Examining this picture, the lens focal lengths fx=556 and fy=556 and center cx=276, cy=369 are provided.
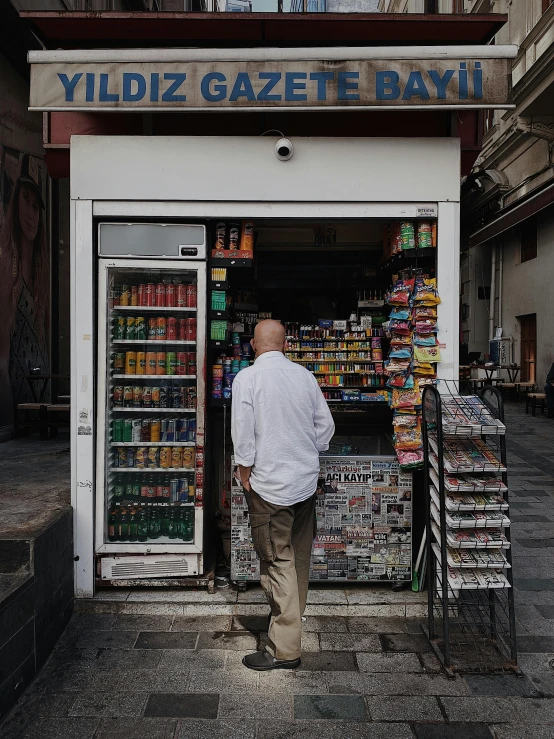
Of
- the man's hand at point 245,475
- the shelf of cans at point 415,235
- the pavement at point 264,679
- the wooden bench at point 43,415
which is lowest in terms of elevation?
the pavement at point 264,679

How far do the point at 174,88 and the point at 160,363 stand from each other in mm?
1999

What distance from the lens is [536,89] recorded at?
14.1 meters

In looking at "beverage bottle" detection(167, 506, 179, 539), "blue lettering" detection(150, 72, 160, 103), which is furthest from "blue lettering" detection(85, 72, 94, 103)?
"beverage bottle" detection(167, 506, 179, 539)

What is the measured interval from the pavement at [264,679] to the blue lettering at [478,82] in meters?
3.55

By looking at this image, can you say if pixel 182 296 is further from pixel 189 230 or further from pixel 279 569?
pixel 279 569

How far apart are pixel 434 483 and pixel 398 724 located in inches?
52.6

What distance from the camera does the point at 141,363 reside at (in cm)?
445

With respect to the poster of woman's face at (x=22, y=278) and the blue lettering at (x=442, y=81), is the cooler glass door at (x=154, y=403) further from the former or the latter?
the poster of woman's face at (x=22, y=278)

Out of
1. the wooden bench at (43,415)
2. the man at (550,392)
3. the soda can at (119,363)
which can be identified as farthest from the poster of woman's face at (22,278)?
the man at (550,392)

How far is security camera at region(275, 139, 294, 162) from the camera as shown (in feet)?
13.0

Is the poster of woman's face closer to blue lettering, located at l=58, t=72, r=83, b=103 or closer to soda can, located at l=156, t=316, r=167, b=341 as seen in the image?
soda can, located at l=156, t=316, r=167, b=341

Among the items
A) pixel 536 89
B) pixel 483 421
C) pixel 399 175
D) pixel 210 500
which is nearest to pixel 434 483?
pixel 483 421

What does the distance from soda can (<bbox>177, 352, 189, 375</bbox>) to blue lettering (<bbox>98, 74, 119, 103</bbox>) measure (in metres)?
1.88

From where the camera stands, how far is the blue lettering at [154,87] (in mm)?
3770
